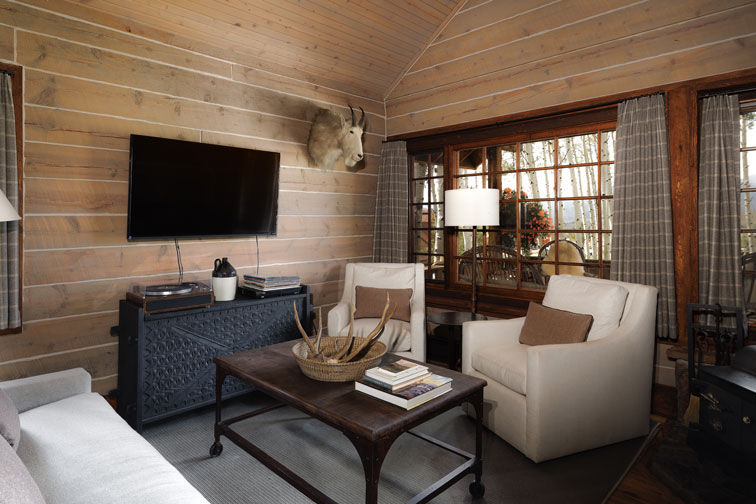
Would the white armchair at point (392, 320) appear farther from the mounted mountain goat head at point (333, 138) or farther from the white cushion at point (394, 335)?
the mounted mountain goat head at point (333, 138)

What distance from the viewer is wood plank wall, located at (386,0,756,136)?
2787 mm

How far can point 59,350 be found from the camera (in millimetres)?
2762

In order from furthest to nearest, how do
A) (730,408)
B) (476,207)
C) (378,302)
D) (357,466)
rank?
1. (378,302)
2. (476,207)
3. (357,466)
4. (730,408)

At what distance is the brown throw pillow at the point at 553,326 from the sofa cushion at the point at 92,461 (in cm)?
213

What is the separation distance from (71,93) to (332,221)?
221cm

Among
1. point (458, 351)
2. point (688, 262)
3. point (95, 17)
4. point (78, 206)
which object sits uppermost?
point (95, 17)

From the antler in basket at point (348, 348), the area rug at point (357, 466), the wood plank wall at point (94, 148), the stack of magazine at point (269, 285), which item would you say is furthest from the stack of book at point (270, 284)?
the antler in basket at point (348, 348)

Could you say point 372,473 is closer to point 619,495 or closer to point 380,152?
point 619,495

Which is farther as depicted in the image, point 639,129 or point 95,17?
point 639,129

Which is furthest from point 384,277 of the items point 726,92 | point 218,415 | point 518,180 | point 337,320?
point 726,92

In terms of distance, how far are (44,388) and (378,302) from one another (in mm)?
2182

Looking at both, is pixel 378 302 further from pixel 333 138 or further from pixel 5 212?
pixel 5 212

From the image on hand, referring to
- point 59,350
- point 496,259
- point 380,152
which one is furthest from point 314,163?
point 59,350

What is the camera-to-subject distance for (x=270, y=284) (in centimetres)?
326
